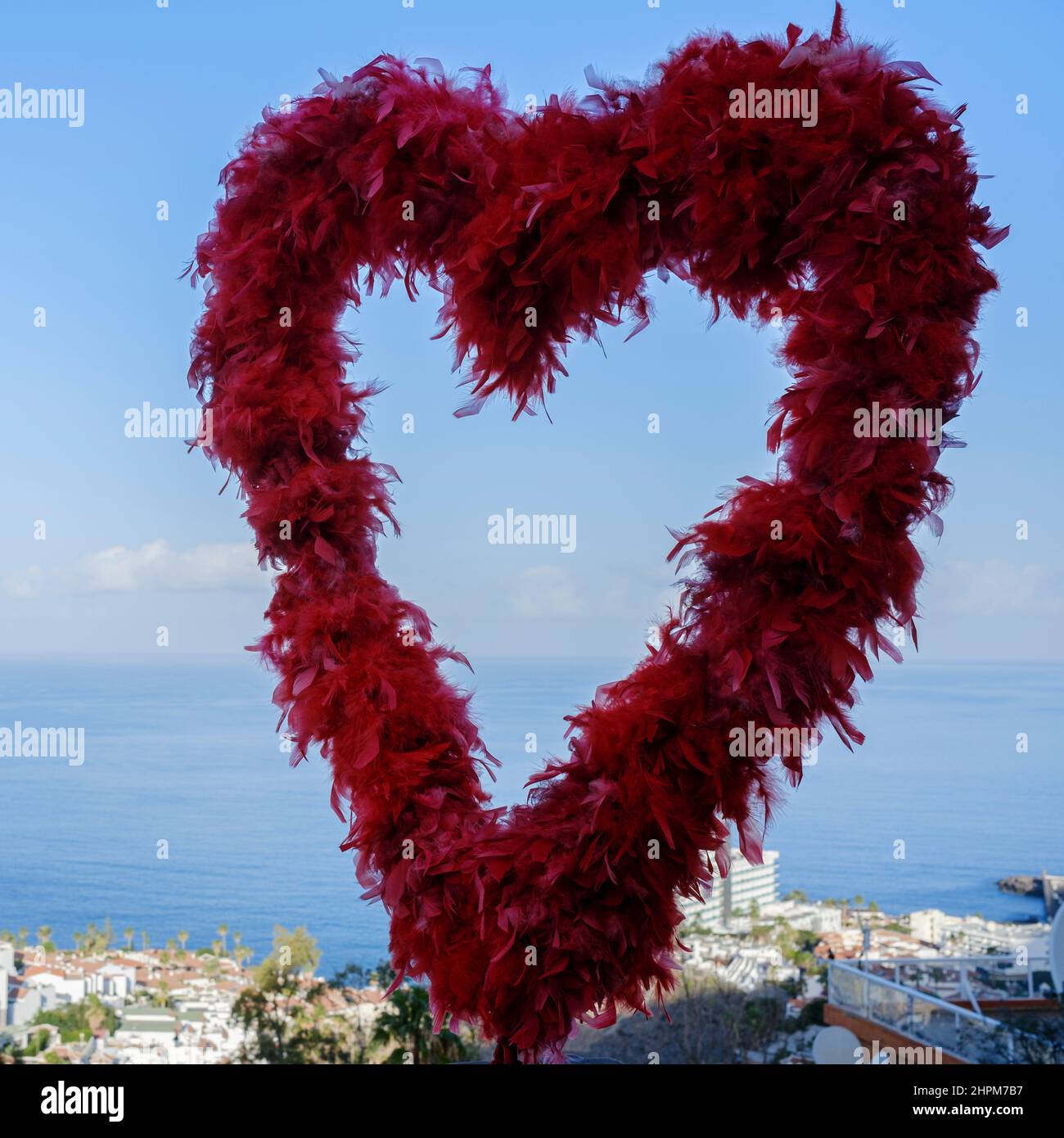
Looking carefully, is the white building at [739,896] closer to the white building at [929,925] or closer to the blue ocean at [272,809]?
the blue ocean at [272,809]

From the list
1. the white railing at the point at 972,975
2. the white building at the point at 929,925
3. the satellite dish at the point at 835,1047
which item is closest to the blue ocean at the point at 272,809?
the white building at the point at 929,925

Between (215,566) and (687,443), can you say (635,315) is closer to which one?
(687,443)

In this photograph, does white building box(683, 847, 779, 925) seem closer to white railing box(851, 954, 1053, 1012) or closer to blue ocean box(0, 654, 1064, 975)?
blue ocean box(0, 654, 1064, 975)

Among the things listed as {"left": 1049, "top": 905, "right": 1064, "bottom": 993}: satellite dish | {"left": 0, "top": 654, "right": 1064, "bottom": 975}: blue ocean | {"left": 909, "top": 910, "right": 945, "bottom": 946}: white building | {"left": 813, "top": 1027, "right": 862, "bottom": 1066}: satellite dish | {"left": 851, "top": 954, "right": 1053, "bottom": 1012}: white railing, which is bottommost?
{"left": 813, "top": 1027, "right": 862, "bottom": 1066}: satellite dish

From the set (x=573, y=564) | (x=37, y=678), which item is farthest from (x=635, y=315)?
(x=37, y=678)

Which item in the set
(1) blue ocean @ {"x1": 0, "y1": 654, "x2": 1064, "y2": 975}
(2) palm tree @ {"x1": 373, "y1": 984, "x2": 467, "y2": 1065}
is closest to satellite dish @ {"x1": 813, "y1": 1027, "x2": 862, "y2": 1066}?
(1) blue ocean @ {"x1": 0, "y1": 654, "x2": 1064, "y2": 975}
